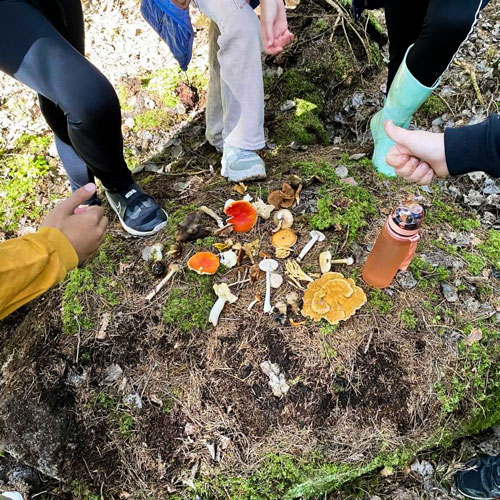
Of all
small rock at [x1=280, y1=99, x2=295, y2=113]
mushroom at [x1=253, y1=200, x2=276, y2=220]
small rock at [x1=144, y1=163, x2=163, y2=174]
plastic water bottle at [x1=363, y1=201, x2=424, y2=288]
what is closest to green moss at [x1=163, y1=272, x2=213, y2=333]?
mushroom at [x1=253, y1=200, x2=276, y2=220]

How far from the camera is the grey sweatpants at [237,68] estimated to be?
268 centimetres

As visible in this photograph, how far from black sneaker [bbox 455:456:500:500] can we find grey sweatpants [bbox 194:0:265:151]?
2.81 meters

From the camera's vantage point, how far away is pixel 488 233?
338cm

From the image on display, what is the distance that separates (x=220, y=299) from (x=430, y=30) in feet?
7.36

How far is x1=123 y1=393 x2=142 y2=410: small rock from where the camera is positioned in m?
2.72

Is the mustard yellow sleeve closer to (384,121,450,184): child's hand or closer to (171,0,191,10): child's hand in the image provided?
(171,0,191,10): child's hand

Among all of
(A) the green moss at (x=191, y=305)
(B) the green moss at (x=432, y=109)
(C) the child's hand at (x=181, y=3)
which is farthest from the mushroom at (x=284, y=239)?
(B) the green moss at (x=432, y=109)

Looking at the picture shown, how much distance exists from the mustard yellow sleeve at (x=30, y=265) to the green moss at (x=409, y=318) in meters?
2.14

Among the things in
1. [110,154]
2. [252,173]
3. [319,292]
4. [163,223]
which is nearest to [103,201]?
[163,223]

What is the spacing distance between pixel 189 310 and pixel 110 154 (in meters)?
1.20

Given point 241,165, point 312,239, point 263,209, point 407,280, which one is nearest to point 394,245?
point 407,280

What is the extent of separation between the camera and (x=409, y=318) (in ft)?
9.28

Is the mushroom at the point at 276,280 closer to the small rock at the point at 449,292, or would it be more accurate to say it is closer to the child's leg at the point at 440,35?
the small rock at the point at 449,292

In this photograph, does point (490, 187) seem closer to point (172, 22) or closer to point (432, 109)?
point (432, 109)
